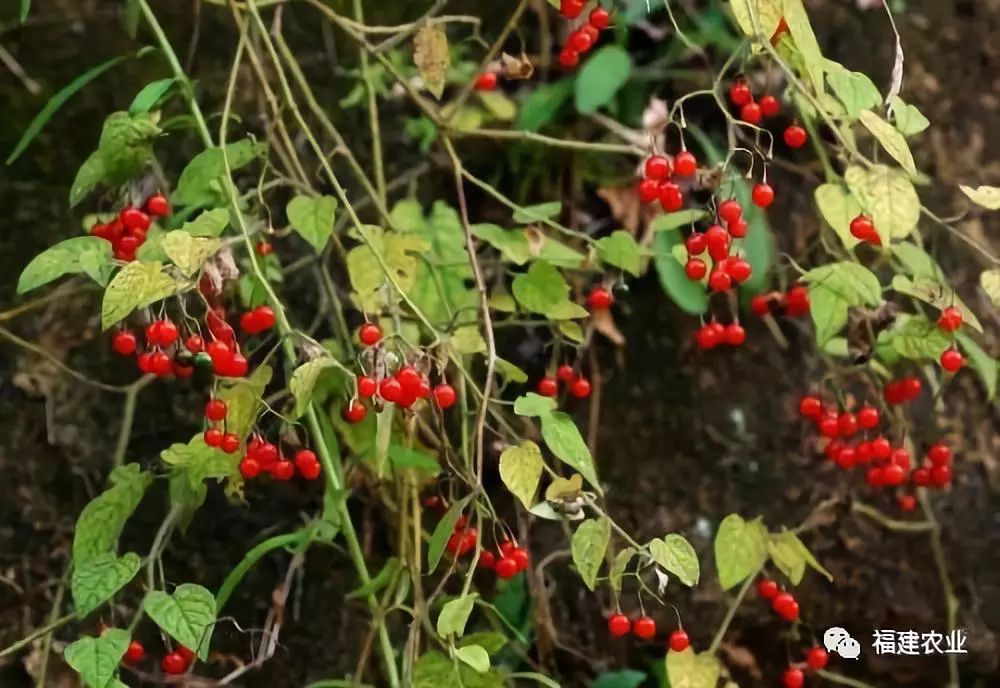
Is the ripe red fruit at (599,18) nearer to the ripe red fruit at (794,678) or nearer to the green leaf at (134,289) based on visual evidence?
the green leaf at (134,289)

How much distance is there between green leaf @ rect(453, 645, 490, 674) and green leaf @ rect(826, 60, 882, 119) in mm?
471

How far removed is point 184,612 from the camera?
2.33 feet

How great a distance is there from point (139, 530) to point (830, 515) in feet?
2.42

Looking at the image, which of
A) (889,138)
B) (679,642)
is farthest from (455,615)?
(889,138)

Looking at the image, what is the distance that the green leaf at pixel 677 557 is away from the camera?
0.71m

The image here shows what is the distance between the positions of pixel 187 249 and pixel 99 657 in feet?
0.98

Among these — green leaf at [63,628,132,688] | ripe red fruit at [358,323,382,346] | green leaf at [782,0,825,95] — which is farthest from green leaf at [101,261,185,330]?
green leaf at [782,0,825,95]

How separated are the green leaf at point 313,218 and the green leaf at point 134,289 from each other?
13cm

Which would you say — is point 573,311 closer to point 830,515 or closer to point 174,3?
point 830,515

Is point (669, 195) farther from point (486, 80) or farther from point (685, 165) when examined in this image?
point (486, 80)

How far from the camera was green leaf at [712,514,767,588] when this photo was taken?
86cm

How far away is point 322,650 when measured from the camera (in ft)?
3.38

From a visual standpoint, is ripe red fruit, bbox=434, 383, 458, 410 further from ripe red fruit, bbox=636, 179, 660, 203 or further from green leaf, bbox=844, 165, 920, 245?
green leaf, bbox=844, 165, 920, 245

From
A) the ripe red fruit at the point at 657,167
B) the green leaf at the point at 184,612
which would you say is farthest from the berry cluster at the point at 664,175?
the green leaf at the point at 184,612
